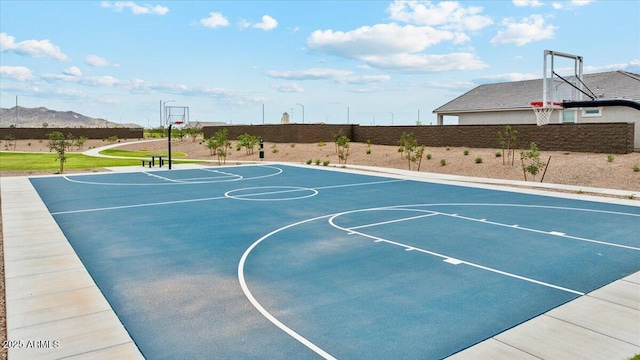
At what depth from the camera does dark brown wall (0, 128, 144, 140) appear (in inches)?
2896

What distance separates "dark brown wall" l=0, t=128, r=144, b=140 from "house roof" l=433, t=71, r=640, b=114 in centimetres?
5634

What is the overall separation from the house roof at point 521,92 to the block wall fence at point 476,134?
4868 mm

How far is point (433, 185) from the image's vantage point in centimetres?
2270

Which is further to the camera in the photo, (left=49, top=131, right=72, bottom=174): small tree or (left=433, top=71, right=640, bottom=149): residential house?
A: (left=433, top=71, right=640, bottom=149): residential house

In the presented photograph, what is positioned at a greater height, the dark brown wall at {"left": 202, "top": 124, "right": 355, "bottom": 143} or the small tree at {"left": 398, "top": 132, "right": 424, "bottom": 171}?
the dark brown wall at {"left": 202, "top": 124, "right": 355, "bottom": 143}

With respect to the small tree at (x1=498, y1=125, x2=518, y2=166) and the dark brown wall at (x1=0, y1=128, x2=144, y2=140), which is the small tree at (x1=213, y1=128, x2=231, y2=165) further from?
the dark brown wall at (x1=0, y1=128, x2=144, y2=140)

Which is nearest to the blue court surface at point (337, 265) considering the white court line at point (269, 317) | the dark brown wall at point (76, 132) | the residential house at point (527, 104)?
the white court line at point (269, 317)

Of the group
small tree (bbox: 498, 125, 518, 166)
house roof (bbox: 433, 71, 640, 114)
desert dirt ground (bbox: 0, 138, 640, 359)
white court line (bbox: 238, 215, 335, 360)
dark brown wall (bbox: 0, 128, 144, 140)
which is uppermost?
house roof (bbox: 433, 71, 640, 114)

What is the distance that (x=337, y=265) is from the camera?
31.2 feet

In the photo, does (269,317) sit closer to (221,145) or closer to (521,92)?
(221,145)

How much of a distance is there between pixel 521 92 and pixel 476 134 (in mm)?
8099

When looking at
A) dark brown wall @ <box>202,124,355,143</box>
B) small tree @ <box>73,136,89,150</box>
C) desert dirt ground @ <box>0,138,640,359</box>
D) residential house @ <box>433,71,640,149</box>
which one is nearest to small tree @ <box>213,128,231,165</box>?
desert dirt ground @ <box>0,138,640,359</box>

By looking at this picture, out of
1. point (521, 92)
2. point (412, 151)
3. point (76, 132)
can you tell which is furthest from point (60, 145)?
point (76, 132)

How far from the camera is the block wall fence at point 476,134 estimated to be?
28.2 metres
